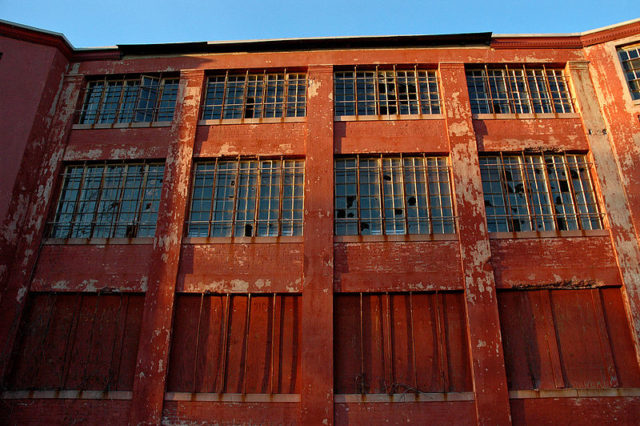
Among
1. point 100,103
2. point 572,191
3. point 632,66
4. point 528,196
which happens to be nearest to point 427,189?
point 528,196

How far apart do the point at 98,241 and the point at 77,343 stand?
228cm

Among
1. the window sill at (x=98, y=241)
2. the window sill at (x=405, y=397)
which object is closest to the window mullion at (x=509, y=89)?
the window sill at (x=405, y=397)

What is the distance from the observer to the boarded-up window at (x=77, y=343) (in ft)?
31.2

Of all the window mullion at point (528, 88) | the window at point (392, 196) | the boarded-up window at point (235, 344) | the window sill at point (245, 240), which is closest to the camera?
Answer: the boarded-up window at point (235, 344)

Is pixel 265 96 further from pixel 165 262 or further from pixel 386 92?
pixel 165 262

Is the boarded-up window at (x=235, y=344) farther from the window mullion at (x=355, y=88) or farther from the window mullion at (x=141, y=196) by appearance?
the window mullion at (x=355, y=88)

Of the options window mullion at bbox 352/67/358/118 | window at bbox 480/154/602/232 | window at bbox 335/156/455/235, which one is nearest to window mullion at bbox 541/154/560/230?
window at bbox 480/154/602/232

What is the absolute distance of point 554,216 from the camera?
10445 mm

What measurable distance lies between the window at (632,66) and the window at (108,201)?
12.1m

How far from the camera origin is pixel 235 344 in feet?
31.6

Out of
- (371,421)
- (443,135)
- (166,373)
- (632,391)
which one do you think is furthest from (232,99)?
(632,391)

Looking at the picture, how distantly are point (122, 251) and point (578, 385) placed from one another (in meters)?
10.2

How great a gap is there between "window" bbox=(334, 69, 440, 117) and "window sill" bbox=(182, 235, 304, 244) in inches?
142

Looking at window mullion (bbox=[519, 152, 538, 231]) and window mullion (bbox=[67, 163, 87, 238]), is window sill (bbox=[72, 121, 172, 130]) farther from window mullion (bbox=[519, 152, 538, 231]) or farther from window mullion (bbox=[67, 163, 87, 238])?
window mullion (bbox=[519, 152, 538, 231])
